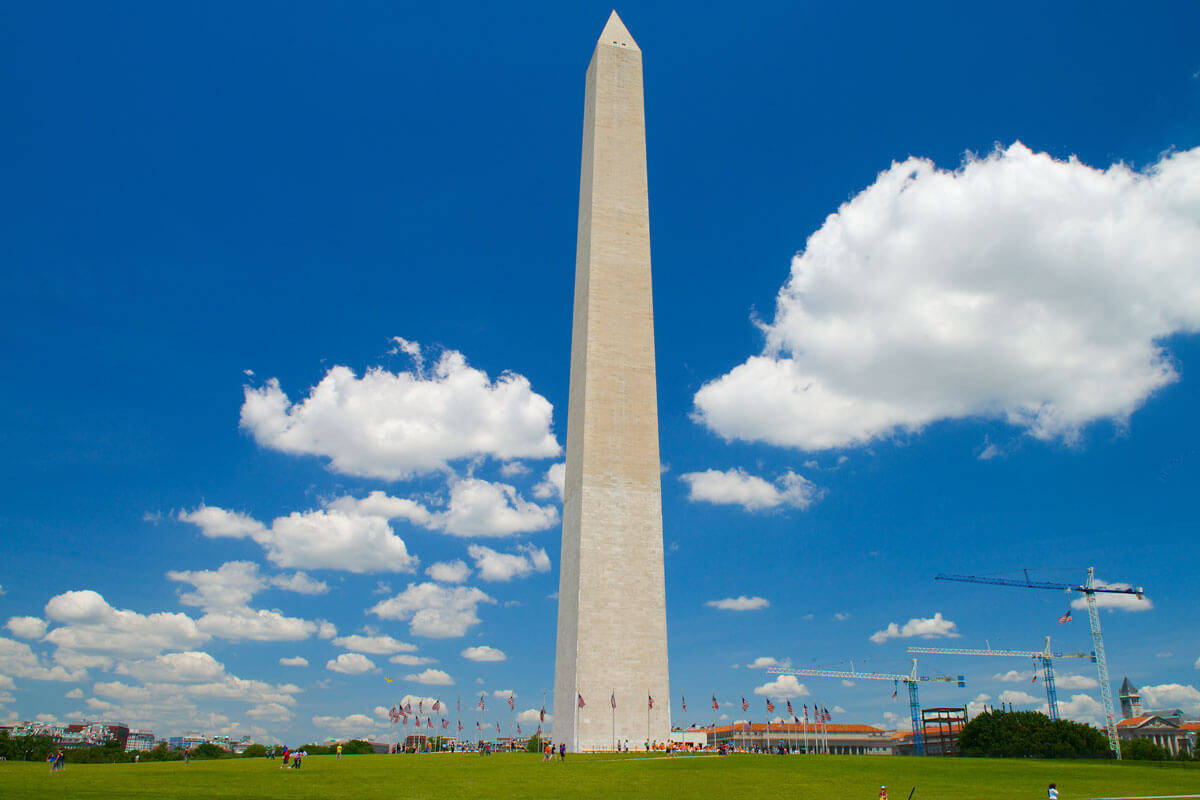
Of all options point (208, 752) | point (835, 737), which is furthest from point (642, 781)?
point (835, 737)

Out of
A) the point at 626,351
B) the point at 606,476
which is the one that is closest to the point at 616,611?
the point at 606,476

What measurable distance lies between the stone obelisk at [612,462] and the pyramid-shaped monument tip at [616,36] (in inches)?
36.1

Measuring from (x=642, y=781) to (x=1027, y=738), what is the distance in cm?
5871

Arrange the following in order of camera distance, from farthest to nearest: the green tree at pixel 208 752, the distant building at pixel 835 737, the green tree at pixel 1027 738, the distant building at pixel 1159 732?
the distant building at pixel 835 737, the distant building at pixel 1159 732, the green tree at pixel 1027 738, the green tree at pixel 208 752

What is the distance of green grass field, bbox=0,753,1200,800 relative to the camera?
22812 millimetres

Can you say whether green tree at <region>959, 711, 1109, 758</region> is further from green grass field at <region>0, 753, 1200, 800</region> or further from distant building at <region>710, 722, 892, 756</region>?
distant building at <region>710, 722, 892, 756</region>

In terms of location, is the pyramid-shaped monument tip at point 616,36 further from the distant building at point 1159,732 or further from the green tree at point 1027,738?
the distant building at point 1159,732

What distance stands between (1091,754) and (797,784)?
59.6 meters

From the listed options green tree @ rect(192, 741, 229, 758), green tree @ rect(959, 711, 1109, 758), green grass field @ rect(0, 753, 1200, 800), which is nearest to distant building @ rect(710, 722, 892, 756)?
green tree @ rect(959, 711, 1109, 758)

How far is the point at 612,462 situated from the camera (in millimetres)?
46969

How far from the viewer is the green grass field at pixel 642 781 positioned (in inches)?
898

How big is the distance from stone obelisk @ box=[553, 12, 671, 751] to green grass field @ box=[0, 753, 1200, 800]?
7344 mm

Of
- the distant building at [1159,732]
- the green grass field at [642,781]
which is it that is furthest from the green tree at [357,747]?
the distant building at [1159,732]

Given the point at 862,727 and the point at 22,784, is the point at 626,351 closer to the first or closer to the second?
the point at 22,784
